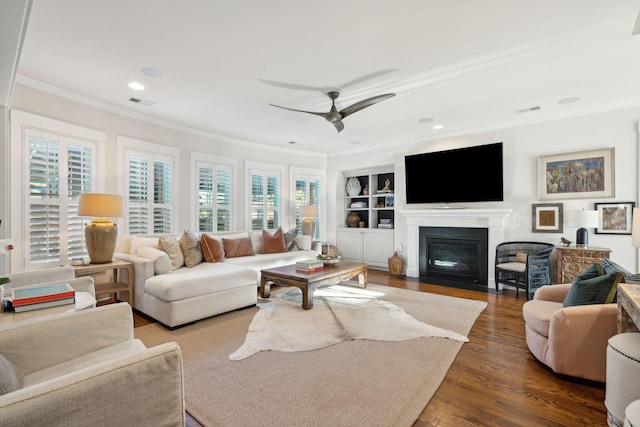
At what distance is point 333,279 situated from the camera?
3.95m

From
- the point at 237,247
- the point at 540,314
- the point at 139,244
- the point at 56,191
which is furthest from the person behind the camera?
the point at 237,247

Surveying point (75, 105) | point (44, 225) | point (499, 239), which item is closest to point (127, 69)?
point (75, 105)

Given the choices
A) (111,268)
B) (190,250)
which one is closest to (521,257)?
(190,250)

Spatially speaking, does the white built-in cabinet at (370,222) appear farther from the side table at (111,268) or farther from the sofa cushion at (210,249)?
the side table at (111,268)

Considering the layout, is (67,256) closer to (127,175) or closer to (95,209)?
(95,209)

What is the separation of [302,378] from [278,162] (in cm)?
500

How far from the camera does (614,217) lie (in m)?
3.95

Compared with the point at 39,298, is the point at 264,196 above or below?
above

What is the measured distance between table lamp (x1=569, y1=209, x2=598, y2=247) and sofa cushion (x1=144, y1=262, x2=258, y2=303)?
4306 mm

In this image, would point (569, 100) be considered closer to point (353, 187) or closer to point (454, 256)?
point (454, 256)

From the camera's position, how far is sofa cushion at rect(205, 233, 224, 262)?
169 inches

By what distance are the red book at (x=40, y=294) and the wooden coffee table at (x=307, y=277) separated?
2161 millimetres

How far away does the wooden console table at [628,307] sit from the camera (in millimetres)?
1589

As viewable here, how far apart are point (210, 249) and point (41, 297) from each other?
250 centimetres
